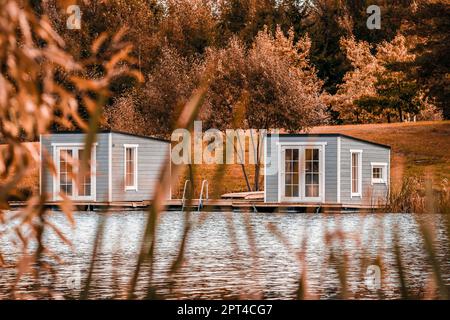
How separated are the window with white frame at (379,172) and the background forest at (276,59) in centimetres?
424

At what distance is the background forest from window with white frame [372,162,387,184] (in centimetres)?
424

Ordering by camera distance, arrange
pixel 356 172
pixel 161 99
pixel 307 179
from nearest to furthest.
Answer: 1. pixel 307 179
2. pixel 356 172
3. pixel 161 99

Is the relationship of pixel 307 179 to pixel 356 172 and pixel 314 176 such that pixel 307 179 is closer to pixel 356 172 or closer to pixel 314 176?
pixel 314 176

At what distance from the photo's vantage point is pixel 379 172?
32938 millimetres

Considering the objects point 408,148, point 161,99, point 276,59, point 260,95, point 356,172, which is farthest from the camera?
point 408,148

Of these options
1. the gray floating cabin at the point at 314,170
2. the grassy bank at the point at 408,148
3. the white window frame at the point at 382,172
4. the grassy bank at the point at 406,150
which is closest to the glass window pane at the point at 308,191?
the gray floating cabin at the point at 314,170

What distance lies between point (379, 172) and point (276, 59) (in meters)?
7.10

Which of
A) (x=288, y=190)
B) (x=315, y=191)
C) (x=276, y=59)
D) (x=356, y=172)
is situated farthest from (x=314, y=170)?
(x=276, y=59)

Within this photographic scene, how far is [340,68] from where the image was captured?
52.1 metres

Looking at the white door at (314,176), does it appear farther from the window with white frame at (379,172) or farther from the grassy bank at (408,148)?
the grassy bank at (408,148)

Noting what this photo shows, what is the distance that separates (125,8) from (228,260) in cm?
3635

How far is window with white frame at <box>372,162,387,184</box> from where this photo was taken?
1271 inches
